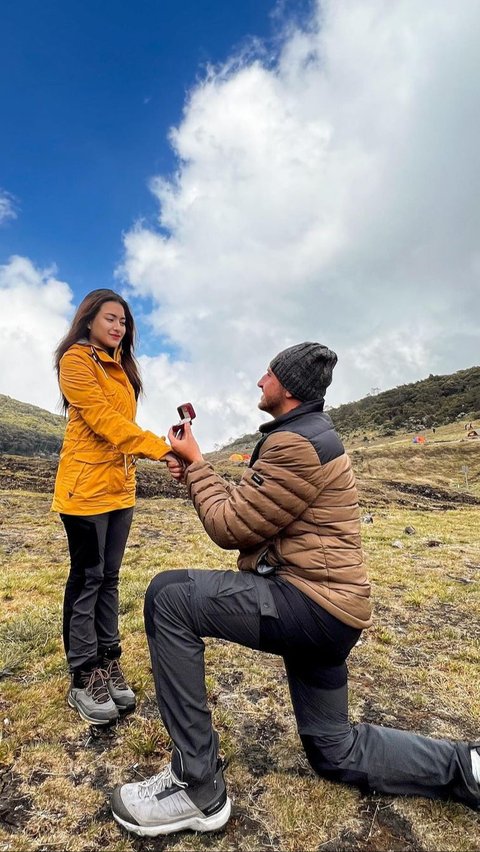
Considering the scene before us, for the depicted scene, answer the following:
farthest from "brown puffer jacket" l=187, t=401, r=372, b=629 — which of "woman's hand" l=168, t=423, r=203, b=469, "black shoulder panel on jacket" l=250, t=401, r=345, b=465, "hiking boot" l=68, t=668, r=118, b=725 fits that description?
"hiking boot" l=68, t=668, r=118, b=725

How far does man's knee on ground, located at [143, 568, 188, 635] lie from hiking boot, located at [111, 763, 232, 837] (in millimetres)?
977

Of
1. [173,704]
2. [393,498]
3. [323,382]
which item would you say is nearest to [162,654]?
[173,704]

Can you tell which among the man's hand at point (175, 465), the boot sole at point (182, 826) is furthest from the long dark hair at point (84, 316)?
the boot sole at point (182, 826)

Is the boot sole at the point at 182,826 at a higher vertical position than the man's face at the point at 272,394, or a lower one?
lower

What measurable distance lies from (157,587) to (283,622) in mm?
891

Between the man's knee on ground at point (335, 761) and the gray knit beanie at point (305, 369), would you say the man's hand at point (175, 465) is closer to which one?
the gray knit beanie at point (305, 369)

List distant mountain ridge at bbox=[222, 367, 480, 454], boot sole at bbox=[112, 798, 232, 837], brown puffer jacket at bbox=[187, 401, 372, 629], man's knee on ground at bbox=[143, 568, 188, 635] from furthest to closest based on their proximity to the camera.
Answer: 1. distant mountain ridge at bbox=[222, 367, 480, 454]
2. man's knee on ground at bbox=[143, 568, 188, 635]
3. brown puffer jacket at bbox=[187, 401, 372, 629]
4. boot sole at bbox=[112, 798, 232, 837]

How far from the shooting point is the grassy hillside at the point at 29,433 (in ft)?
312

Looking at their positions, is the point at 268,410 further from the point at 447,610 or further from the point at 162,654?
the point at 447,610

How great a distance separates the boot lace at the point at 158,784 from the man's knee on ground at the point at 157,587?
910mm

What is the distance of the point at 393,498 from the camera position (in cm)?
2891

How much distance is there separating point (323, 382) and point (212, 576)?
161 cm

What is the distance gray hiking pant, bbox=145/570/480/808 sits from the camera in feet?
9.70

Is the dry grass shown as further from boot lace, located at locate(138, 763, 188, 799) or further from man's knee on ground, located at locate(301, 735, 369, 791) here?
boot lace, located at locate(138, 763, 188, 799)
